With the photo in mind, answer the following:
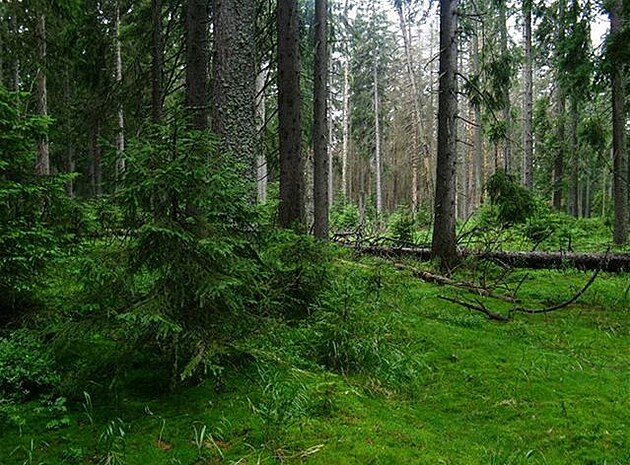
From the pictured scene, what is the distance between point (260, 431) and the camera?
115 inches

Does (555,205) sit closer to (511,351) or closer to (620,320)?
(620,320)

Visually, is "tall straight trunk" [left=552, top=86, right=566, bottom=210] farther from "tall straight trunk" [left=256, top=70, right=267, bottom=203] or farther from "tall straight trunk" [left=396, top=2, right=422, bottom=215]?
"tall straight trunk" [left=256, top=70, right=267, bottom=203]

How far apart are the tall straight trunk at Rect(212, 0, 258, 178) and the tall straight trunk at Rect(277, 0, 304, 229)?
10.9ft

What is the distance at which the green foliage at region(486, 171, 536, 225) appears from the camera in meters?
9.77

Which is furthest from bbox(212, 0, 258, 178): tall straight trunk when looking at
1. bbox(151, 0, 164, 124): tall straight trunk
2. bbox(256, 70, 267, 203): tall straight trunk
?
bbox(151, 0, 164, 124): tall straight trunk

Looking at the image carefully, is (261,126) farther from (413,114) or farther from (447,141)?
(413,114)

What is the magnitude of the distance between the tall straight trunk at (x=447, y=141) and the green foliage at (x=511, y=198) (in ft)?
2.93

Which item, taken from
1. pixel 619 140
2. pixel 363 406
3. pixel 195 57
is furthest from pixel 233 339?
pixel 619 140

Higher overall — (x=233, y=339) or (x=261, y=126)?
(x=261, y=126)

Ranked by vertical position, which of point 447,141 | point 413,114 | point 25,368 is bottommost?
point 25,368

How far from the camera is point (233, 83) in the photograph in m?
5.68

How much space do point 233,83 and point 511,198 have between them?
6.39m

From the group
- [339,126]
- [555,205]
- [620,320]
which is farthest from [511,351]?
[339,126]

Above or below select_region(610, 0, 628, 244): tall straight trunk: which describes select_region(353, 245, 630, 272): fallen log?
below
